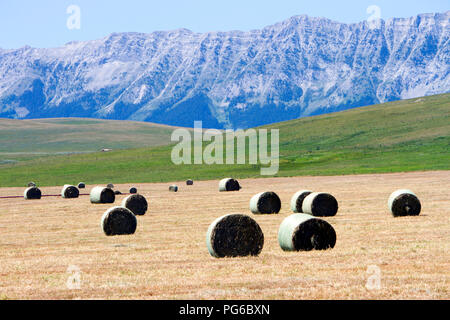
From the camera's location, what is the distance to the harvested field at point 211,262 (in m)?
15.0

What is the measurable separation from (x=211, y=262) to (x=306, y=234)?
→ 2.92 meters

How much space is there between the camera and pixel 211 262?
19016mm

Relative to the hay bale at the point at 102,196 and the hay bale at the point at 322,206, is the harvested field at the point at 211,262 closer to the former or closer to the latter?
the hay bale at the point at 322,206

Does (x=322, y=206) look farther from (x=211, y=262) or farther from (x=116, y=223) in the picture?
(x=211, y=262)

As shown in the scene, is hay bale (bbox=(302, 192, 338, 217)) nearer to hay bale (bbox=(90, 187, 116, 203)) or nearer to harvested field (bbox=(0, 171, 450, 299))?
harvested field (bbox=(0, 171, 450, 299))

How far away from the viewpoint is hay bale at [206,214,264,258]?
1955 cm

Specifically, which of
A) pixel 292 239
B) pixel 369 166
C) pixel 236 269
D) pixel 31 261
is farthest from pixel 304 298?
pixel 369 166

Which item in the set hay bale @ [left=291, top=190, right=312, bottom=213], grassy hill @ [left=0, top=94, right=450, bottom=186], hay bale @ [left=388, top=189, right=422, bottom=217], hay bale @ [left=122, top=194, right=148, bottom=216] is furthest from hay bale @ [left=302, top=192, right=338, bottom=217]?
grassy hill @ [left=0, top=94, right=450, bottom=186]

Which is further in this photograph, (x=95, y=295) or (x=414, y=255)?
(x=414, y=255)

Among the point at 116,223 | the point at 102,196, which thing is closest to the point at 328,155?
the point at 102,196

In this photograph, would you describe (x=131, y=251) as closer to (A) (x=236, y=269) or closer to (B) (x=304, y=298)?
(A) (x=236, y=269)

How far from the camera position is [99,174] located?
97312 millimetres
